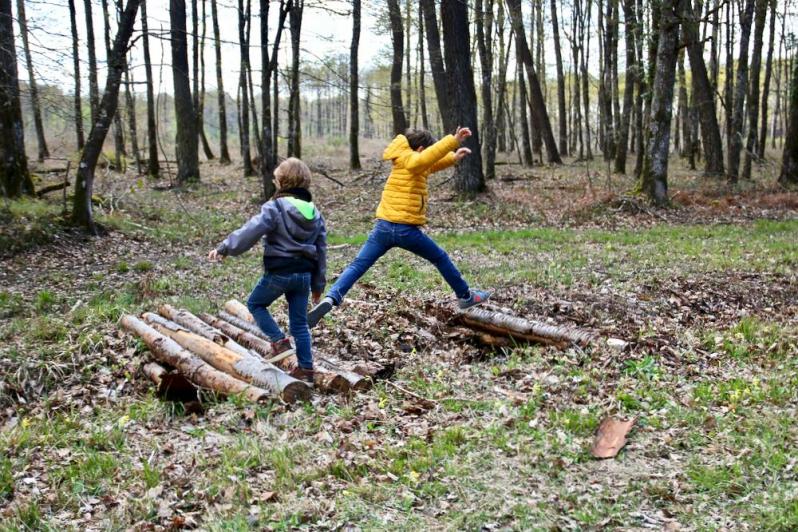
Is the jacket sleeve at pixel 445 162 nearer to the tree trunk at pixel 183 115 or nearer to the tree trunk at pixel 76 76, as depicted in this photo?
the tree trunk at pixel 76 76

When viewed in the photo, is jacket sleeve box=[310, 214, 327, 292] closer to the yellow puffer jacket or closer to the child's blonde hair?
the child's blonde hair

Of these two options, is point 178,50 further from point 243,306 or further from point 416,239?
point 416,239

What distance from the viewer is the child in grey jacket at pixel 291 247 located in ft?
19.0

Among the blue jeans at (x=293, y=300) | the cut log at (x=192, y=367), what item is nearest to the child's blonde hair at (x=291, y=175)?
the blue jeans at (x=293, y=300)

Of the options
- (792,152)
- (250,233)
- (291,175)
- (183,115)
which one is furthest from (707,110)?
(250,233)

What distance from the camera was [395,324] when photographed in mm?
8172

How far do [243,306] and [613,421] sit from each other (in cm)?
512

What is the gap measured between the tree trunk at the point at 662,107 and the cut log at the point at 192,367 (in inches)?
546

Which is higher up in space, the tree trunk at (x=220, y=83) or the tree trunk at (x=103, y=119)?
the tree trunk at (x=220, y=83)

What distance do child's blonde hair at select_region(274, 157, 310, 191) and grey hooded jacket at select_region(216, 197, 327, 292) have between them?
0.14m

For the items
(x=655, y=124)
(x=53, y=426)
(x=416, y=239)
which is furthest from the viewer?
(x=655, y=124)

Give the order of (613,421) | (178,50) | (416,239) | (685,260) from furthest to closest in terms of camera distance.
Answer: (178,50) → (685,260) → (416,239) → (613,421)

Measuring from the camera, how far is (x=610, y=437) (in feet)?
15.9

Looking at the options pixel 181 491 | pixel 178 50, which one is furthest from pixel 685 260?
pixel 178 50
